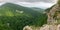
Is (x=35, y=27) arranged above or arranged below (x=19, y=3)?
below

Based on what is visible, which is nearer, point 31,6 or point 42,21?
point 42,21

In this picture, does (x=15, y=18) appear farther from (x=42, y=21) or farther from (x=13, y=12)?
(x=42, y=21)

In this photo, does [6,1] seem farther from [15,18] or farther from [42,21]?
[42,21]

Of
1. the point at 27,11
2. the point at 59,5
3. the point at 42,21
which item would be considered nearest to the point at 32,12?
the point at 27,11

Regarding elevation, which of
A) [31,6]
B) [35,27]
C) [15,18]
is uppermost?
[31,6]

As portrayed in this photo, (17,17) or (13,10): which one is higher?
(13,10)

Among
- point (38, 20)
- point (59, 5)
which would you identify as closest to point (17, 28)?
point (38, 20)
